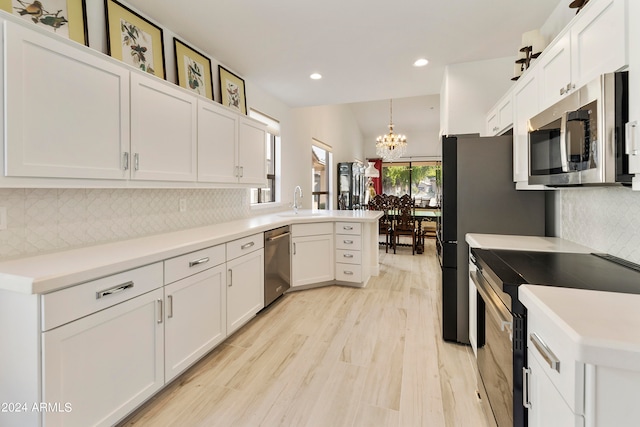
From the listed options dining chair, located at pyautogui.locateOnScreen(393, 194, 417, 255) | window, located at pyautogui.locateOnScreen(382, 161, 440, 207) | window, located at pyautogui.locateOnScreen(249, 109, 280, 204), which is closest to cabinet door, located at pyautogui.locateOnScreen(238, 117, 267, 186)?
window, located at pyautogui.locateOnScreen(249, 109, 280, 204)

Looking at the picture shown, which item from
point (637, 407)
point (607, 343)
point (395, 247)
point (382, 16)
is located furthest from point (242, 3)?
point (395, 247)

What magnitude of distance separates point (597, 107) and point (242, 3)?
2.24 meters

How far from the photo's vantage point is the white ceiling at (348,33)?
2.23 m

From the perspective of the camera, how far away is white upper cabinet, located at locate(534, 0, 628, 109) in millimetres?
1116

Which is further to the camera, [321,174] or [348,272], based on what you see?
[321,174]

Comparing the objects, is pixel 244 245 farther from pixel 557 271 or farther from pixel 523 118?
pixel 523 118

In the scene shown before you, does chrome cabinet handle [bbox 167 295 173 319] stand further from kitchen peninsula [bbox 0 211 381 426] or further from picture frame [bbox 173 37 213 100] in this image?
picture frame [bbox 173 37 213 100]

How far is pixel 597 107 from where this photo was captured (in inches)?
44.6

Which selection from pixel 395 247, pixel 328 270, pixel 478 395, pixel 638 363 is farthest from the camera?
pixel 395 247

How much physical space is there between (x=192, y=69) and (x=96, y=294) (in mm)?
2220

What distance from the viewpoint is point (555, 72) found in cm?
162

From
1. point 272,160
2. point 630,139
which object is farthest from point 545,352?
point 272,160

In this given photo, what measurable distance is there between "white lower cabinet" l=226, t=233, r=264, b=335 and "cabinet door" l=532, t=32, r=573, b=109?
2301 mm

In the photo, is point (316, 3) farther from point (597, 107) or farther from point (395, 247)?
point (395, 247)
